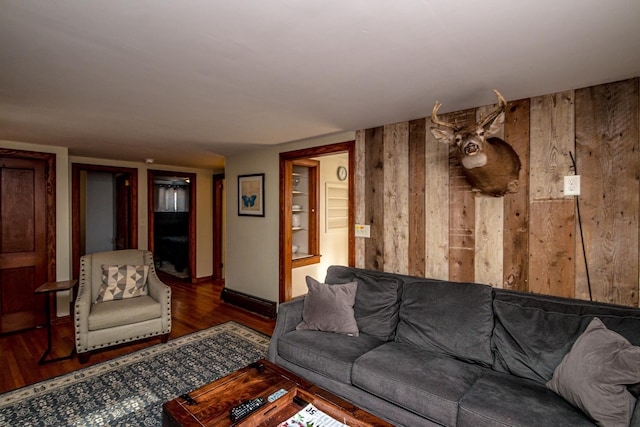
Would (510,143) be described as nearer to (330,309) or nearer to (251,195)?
(330,309)

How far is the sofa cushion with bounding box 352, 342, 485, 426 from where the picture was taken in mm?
1730

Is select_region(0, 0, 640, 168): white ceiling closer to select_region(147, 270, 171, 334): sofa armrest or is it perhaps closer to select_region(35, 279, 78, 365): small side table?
select_region(35, 279, 78, 365): small side table

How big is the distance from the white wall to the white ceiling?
4.78ft

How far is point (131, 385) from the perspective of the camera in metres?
2.60

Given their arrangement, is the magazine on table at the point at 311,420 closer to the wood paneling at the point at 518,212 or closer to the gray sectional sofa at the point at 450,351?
the gray sectional sofa at the point at 450,351

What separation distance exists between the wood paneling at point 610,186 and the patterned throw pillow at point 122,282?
4.17 meters

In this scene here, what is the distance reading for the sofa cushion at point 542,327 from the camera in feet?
5.92

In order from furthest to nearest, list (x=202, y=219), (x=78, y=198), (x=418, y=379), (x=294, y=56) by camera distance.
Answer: (x=202, y=219) < (x=78, y=198) < (x=418, y=379) < (x=294, y=56)

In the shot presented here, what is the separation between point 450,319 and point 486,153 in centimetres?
120

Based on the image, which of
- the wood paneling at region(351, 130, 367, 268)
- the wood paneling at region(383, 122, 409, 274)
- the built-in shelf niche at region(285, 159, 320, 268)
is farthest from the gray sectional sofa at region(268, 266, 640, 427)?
the built-in shelf niche at region(285, 159, 320, 268)

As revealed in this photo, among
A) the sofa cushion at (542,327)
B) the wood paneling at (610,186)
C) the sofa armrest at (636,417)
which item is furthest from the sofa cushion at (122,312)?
the wood paneling at (610,186)

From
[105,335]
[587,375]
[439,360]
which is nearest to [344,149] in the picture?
[439,360]

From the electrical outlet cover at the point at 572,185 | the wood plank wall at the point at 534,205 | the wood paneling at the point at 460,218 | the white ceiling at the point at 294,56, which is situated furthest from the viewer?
the wood paneling at the point at 460,218

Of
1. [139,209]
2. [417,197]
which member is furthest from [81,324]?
[417,197]
